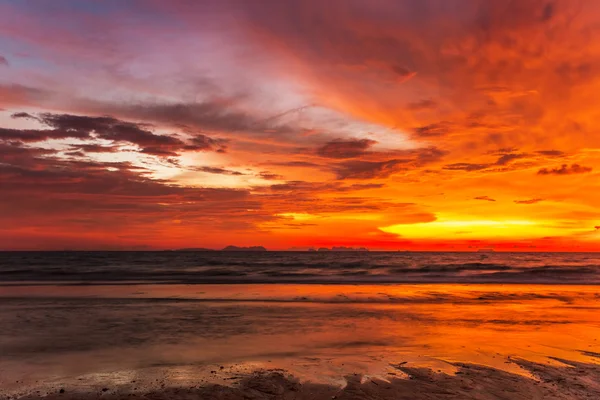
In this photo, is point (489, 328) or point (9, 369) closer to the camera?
point (9, 369)

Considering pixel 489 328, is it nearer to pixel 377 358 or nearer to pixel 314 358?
pixel 377 358

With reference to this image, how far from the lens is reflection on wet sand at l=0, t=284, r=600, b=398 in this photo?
10289mm

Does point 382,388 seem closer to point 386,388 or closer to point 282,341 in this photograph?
point 386,388

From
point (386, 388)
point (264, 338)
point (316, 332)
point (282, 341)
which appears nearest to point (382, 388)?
point (386, 388)

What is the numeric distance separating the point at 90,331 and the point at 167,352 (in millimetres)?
5194

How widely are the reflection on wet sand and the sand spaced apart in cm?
14

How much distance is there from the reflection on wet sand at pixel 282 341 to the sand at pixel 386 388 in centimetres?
14

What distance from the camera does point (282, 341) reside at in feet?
46.2

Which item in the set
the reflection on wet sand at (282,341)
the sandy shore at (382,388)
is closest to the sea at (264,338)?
the reflection on wet sand at (282,341)

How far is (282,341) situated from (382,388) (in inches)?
220

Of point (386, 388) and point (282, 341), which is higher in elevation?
point (386, 388)

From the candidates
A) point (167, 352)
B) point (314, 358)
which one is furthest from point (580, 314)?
point (167, 352)

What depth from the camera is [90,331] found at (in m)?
16.0

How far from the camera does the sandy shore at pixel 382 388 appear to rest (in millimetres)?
8578
